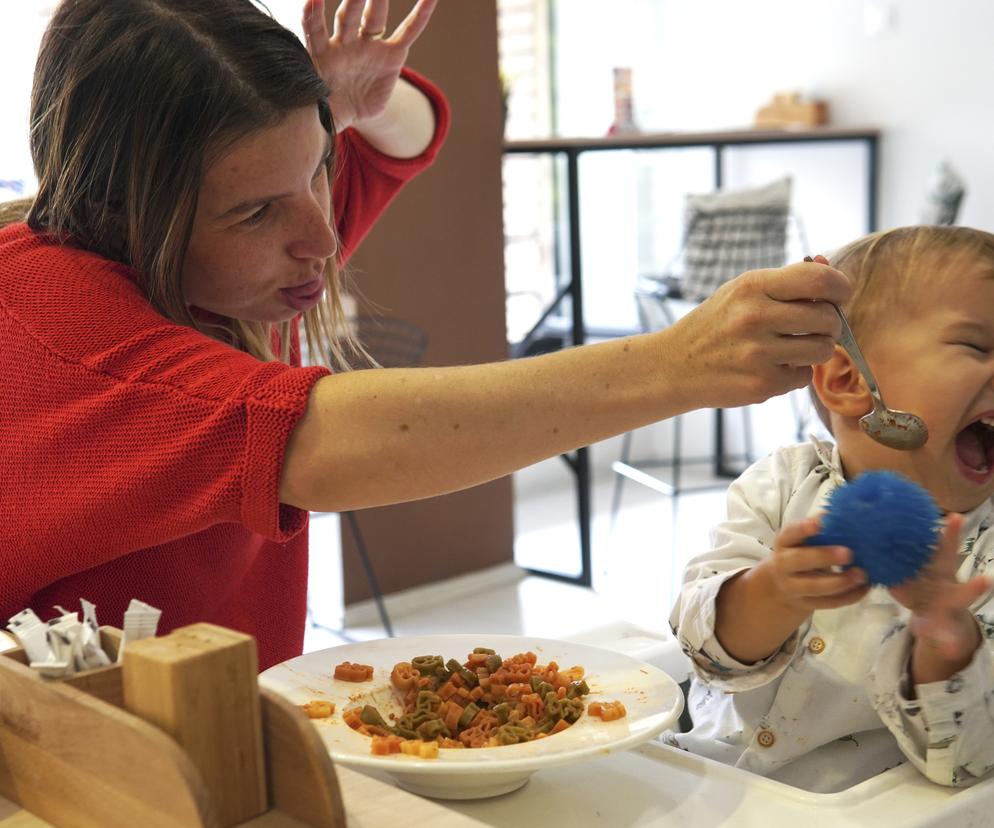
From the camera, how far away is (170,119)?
3.27ft

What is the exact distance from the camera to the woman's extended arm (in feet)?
2.72

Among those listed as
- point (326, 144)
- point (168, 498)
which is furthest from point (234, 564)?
point (326, 144)

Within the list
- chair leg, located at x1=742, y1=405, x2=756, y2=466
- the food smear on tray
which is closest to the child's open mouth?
the food smear on tray

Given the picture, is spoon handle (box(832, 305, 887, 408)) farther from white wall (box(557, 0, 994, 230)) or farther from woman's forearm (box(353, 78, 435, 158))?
white wall (box(557, 0, 994, 230))

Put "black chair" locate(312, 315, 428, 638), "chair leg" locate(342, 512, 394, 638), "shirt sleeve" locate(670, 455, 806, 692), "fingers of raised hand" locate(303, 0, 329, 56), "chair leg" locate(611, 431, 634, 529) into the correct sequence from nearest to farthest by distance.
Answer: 1. "shirt sleeve" locate(670, 455, 806, 692)
2. "fingers of raised hand" locate(303, 0, 329, 56)
3. "black chair" locate(312, 315, 428, 638)
4. "chair leg" locate(342, 512, 394, 638)
5. "chair leg" locate(611, 431, 634, 529)

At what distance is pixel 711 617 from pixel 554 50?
174 inches

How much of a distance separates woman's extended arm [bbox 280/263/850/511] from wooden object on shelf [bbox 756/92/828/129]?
12.9 ft

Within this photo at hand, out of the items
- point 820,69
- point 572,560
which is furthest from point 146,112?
point 820,69

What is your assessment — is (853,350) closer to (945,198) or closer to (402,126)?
(402,126)

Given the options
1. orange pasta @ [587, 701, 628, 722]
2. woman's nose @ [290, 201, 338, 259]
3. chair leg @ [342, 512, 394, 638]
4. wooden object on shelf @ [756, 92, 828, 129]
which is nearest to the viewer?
orange pasta @ [587, 701, 628, 722]

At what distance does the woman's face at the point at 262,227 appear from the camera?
3.38 feet

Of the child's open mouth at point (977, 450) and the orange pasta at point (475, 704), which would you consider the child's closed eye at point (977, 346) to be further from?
the orange pasta at point (475, 704)

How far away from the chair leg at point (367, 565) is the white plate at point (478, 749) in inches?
82.0

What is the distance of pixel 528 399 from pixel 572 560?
10.1ft
